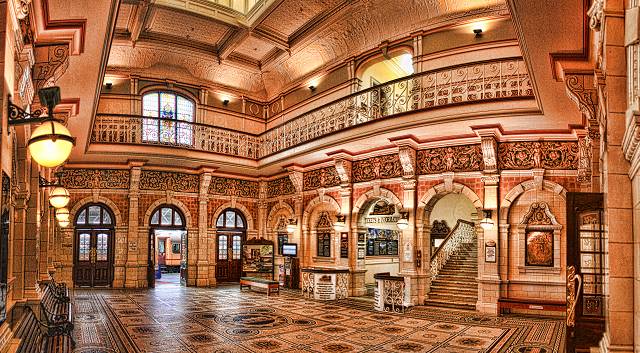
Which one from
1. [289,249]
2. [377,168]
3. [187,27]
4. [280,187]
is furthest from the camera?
[280,187]

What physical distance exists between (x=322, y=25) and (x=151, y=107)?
21.9 feet

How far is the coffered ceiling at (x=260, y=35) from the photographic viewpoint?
1322 cm

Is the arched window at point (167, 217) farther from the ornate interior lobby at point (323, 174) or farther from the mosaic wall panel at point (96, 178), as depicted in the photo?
the mosaic wall panel at point (96, 178)

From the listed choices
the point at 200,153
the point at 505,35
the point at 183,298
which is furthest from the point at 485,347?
the point at 200,153

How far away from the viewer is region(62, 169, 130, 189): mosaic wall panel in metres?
15.4

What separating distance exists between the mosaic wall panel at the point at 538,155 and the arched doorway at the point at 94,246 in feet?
40.1

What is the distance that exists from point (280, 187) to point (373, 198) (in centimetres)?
469

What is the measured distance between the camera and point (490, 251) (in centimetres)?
1137

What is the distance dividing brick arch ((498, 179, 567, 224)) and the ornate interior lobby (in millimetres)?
50

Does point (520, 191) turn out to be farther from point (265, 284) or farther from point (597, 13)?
point (597, 13)

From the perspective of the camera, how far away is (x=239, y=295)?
14.1 m

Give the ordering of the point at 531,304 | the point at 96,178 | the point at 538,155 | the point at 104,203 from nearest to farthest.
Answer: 1. the point at 531,304
2. the point at 538,155
3. the point at 96,178
4. the point at 104,203

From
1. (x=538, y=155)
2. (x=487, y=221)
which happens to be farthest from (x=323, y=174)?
(x=538, y=155)

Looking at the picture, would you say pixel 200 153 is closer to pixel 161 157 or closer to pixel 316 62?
pixel 161 157
